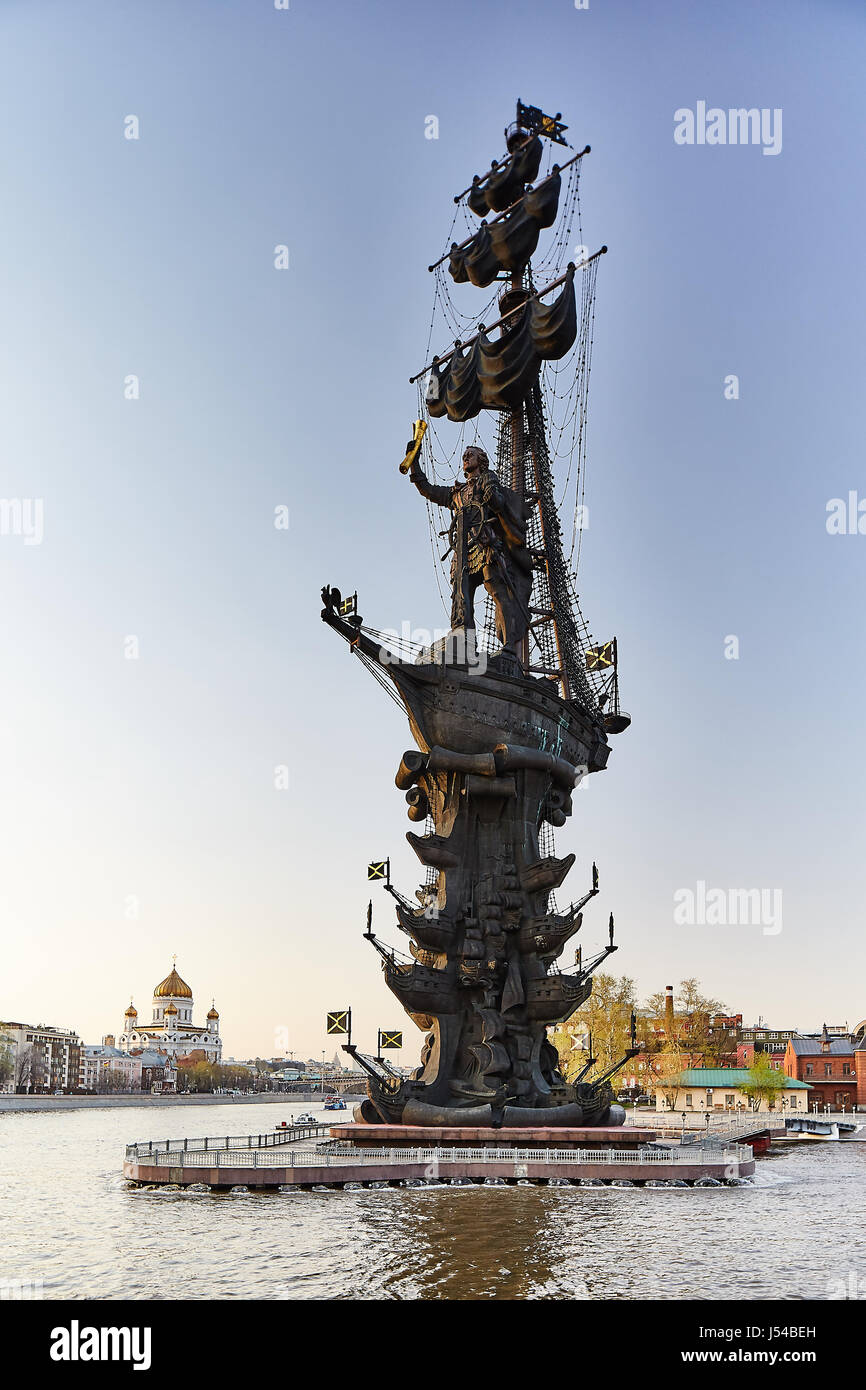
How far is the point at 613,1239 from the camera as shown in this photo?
91.5ft

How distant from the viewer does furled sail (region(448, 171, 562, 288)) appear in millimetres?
63281

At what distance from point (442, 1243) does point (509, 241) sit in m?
53.0

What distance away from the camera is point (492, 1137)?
145 feet

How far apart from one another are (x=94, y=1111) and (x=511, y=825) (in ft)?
382

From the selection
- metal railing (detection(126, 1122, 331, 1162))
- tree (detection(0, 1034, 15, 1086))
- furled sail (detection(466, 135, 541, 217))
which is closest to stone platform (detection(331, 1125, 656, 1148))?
metal railing (detection(126, 1122, 331, 1162))

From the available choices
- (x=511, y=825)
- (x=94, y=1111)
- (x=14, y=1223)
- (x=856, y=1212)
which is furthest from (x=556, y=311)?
(x=94, y=1111)

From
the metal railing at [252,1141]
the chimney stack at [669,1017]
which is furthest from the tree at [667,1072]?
the metal railing at [252,1141]

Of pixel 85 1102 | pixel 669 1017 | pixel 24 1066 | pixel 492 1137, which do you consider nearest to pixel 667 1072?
pixel 669 1017

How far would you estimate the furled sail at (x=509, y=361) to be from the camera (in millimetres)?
60406

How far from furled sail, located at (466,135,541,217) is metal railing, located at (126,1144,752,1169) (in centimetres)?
5159

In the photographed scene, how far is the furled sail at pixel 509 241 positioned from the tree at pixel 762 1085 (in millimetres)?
80918
